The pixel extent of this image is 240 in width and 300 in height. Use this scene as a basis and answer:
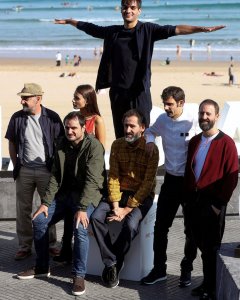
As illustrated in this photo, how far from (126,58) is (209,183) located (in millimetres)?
1662

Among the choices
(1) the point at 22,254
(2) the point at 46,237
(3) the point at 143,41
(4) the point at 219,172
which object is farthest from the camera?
(1) the point at 22,254

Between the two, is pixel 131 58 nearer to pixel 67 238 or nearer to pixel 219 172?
pixel 219 172

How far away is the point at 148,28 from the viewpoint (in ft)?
24.6

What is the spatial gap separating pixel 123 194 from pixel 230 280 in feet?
5.10

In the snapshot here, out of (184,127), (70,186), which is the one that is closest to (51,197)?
(70,186)

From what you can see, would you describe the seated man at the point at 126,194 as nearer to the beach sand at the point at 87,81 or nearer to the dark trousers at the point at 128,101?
the dark trousers at the point at 128,101

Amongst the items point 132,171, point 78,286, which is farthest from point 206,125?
point 78,286

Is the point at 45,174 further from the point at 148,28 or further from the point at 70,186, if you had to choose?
the point at 148,28

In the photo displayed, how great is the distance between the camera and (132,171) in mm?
7074

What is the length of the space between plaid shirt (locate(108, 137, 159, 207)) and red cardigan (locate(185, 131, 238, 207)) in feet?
1.98

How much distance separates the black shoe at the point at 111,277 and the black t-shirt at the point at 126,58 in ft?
5.59

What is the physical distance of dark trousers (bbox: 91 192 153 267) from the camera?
22.7 ft

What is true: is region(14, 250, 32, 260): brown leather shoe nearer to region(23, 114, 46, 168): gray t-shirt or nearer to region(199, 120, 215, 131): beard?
region(23, 114, 46, 168): gray t-shirt

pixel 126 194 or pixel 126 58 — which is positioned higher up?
pixel 126 58
